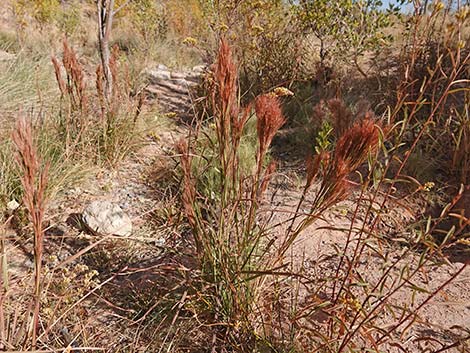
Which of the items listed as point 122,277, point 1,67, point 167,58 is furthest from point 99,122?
point 167,58

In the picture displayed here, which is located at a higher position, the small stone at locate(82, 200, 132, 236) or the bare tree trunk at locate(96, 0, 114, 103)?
the bare tree trunk at locate(96, 0, 114, 103)

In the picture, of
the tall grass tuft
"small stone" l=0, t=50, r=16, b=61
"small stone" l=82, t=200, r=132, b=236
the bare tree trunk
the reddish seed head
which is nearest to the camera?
the tall grass tuft

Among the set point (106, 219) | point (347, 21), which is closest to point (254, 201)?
point (106, 219)

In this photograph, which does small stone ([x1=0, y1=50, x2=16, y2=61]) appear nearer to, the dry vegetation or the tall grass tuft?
the dry vegetation

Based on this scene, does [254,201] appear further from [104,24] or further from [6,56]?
Answer: [6,56]

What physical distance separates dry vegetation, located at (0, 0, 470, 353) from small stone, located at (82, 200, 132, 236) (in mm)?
91

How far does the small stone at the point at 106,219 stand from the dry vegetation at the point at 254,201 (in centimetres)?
9

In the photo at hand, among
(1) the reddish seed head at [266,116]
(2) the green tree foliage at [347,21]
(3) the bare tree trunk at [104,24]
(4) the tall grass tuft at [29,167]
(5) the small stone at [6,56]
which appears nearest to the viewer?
(4) the tall grass tuft at [29,167]

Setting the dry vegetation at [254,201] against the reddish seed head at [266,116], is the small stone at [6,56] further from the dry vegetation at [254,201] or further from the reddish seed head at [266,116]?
the reddish seed head at [266,116]

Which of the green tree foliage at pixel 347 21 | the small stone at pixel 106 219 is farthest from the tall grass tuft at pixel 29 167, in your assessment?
the green tree foliage at pixel 347 21

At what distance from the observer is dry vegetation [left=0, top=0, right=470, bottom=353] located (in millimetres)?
967

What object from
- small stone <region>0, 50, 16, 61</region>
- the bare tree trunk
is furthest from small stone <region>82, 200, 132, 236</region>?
small stone <region>0, 50, 16, 61</region>

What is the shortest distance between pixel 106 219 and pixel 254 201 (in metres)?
1.21

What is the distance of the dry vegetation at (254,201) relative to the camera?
97 cm
